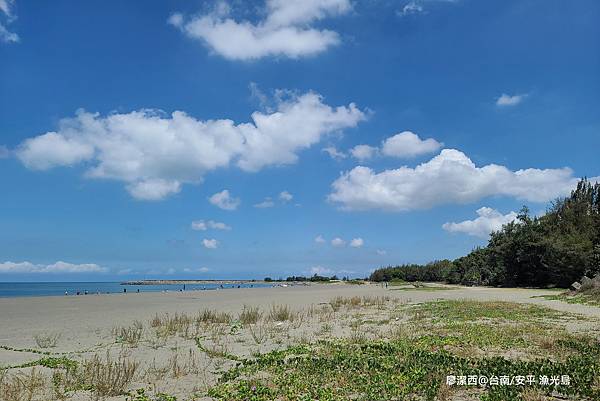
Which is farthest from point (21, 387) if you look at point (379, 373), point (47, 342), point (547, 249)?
point (547, 249)

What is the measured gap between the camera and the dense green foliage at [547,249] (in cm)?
5409

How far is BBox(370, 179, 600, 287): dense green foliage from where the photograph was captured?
54.1m

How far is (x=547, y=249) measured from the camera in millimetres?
58094

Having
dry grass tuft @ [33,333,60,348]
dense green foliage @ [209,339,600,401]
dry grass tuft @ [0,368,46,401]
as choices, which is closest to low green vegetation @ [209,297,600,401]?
dense green foliage @ [209,339,600,401]

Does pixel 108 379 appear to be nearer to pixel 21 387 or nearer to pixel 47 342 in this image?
pixel 21 387

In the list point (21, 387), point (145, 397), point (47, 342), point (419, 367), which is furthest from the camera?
point (47, 342)

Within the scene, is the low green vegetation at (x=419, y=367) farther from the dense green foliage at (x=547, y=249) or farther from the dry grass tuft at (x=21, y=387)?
the dense green foliage at (x=547, y=249)

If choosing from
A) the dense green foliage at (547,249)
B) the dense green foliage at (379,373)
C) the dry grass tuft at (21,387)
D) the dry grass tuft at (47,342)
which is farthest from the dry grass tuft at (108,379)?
the dense green foliage at (547,249)

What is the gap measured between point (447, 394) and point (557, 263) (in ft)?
185

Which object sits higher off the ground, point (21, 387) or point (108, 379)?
point (108, 379)

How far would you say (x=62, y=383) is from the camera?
8570 mm

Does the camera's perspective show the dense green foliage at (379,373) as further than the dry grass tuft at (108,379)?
No

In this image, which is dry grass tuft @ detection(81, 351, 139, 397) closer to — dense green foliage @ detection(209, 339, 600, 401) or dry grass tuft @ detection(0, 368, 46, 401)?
dry grass tuft @ detection(0, 368, 46, 401)

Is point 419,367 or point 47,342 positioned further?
point 47,342
